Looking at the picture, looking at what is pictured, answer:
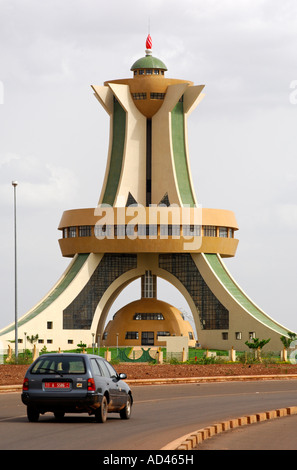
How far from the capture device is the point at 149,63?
250 feet

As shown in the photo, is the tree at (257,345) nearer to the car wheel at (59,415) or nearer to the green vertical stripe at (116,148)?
the green vertical stripe at (116,148)

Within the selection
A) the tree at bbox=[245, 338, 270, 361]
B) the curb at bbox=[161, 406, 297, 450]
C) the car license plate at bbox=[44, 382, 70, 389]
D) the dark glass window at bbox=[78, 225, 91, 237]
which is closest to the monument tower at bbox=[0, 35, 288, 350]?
the dark glass window at bbox=[78, 225, 91, 237]

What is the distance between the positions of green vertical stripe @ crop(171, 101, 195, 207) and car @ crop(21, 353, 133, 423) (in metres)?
56.2

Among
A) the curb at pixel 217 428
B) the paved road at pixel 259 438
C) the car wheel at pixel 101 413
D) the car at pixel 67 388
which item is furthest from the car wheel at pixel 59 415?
the paved road at pixel 259 438

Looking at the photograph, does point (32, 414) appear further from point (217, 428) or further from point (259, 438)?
point (259, 438)

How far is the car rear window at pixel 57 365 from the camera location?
781 inches

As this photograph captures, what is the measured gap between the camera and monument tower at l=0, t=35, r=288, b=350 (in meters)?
72.6

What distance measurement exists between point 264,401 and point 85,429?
10.6 meters

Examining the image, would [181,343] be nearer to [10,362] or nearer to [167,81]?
[10,362]

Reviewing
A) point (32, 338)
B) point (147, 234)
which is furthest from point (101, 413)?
point (147, 234)

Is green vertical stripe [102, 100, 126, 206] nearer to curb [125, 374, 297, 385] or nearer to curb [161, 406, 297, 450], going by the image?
curb [125, 374, 297, 385]

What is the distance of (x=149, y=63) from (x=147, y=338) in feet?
68.8
